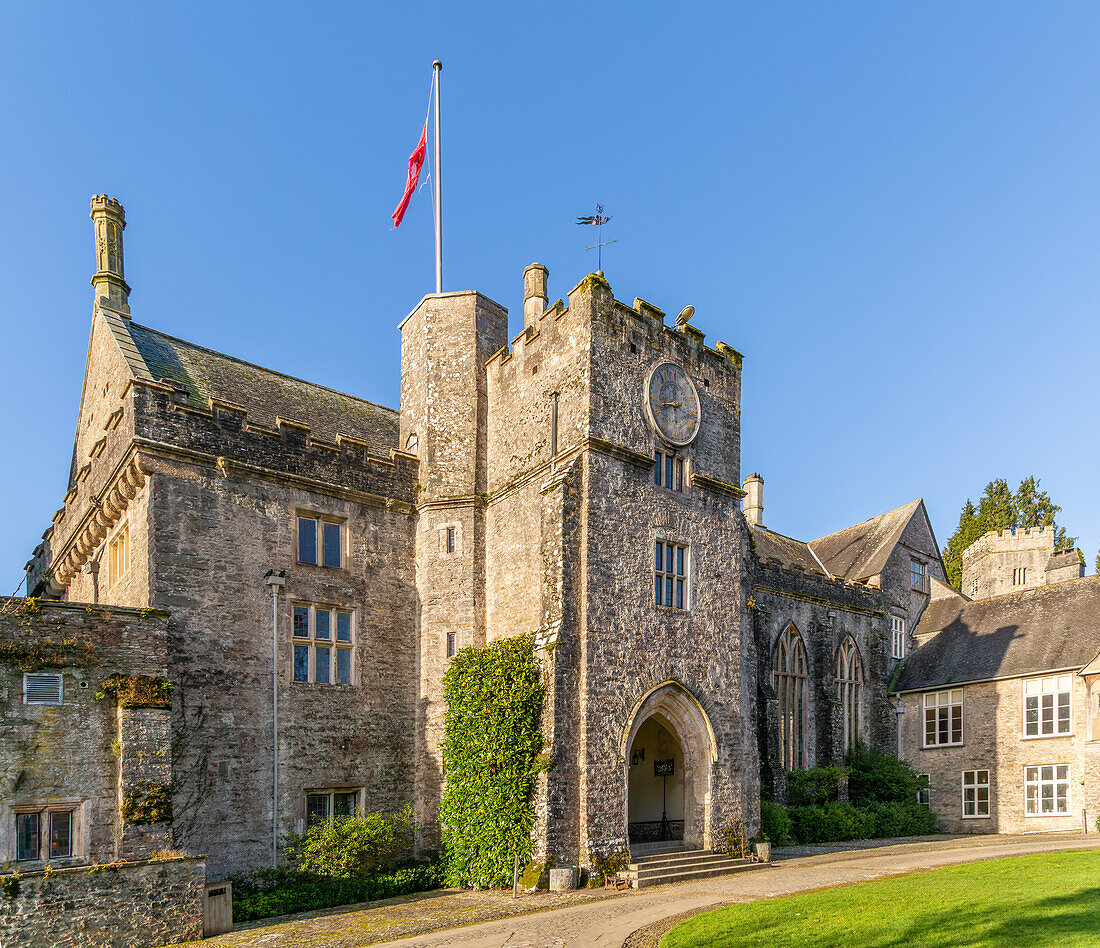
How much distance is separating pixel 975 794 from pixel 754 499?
46.5ft

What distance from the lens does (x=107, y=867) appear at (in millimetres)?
14281

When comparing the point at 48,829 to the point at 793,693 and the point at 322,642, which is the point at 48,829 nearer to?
the point at 322,642

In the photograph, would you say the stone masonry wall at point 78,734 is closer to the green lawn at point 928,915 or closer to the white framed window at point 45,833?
the white framed window at point 45,833

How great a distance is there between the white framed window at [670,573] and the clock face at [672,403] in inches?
108

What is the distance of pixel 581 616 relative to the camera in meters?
19.3

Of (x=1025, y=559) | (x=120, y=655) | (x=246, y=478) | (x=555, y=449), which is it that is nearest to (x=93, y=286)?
(x=246, y=478)

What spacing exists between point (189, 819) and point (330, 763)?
11.0 ft

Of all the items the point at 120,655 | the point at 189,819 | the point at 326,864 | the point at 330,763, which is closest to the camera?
the point at 120,655

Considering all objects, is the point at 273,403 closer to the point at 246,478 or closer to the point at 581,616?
the point at 246,478

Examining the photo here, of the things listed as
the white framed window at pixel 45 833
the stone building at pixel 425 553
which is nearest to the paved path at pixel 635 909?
the stone building at pixel 425 553

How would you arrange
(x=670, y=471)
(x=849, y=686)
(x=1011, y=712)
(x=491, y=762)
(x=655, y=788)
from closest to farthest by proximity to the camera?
1. (x=491, y=762)
2. (x=670, y=471)
3. (x=655, y=788)
4. (x=1011, y=712)
5. (x=849, y=686)

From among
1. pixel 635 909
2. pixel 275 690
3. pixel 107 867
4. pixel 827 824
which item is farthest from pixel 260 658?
pixel 827 824

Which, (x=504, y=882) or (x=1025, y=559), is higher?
(x=1025, y=559)

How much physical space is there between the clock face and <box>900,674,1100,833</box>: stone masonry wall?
54.9 feet
